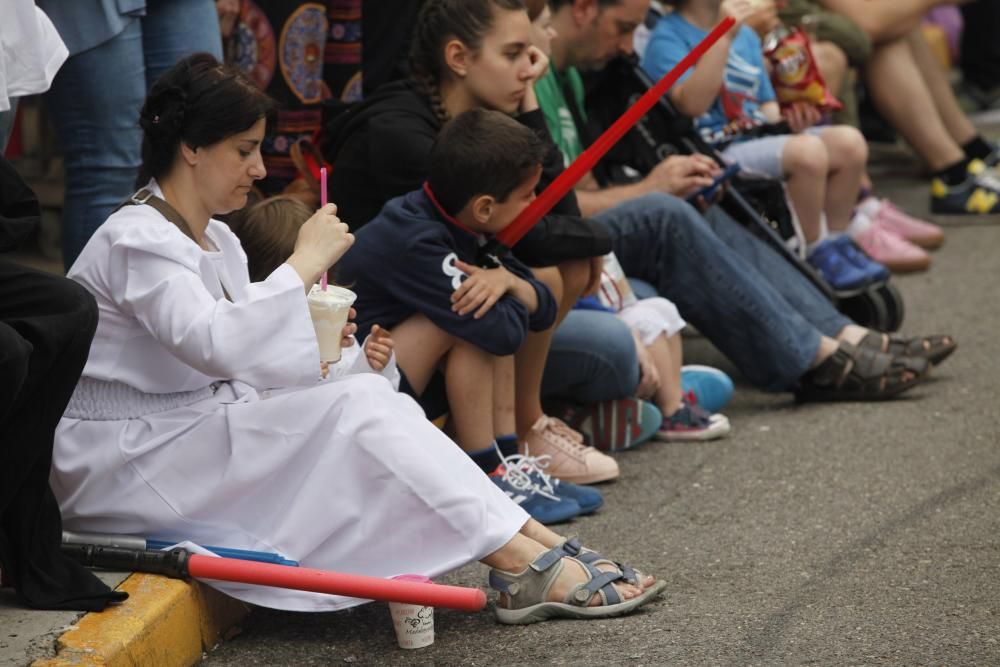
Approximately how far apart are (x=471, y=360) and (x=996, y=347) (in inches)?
95.7

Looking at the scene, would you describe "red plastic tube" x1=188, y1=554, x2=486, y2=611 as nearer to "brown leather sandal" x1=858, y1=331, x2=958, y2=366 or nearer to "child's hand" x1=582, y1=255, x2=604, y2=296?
"child's hand" x1=582, y1=255, x2=604, y2=296

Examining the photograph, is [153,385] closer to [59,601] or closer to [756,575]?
[59,601]

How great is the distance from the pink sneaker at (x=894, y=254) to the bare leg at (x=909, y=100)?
0.92 metres

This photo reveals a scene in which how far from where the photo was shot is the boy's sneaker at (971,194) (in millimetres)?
7074

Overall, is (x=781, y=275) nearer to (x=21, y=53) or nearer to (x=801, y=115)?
(x=801, y=115)

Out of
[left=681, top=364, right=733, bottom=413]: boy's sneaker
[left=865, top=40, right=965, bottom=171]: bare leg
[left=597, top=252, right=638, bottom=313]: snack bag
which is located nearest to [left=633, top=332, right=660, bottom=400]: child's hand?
[left=597, top=252, right=638, bottom=313]: snack bag

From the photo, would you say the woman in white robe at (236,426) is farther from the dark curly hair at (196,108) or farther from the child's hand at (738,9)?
the child's hand at (738,9)

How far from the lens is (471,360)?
3.52m

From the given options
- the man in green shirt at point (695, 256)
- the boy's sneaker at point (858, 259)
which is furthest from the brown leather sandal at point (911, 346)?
the boy's sneaker at point (858, 259)

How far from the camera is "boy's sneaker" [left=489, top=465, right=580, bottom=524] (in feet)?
11.7

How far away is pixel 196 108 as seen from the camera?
288cm

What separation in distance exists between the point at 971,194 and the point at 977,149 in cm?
21

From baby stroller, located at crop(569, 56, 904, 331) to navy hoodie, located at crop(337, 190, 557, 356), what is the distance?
1.36m

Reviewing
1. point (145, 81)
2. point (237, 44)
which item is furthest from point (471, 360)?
point (237, 44)
